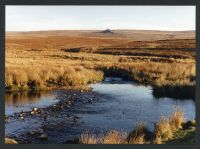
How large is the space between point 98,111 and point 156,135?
2.35 metres

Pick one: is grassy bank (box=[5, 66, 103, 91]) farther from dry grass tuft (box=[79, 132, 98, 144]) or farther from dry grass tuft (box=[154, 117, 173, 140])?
dry grass tuft (box=[154, 117, 173, 140])

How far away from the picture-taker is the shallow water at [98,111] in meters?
9.84

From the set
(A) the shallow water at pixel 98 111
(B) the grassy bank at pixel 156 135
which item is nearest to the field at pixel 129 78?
(B) the grassy bank at pixel 156 135

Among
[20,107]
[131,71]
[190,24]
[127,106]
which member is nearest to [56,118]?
[20,107]

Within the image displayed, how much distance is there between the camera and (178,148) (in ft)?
25.4

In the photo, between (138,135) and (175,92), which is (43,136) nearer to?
(138,135)

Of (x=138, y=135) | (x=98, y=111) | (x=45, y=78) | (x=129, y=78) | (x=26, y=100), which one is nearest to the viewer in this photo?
(x=138, y=135)

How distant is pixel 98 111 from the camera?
36.0 feet

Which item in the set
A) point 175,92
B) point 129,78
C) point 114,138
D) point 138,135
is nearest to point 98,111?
point 138,135

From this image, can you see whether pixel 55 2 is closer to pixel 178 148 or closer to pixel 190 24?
pixel 178 148

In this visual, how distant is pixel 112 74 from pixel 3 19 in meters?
8.92

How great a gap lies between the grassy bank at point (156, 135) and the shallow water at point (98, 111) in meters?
0.50

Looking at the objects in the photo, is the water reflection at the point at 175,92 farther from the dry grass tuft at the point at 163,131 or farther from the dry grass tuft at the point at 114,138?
the dry grass tuft at the point at 114,138

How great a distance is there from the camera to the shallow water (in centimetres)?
984
